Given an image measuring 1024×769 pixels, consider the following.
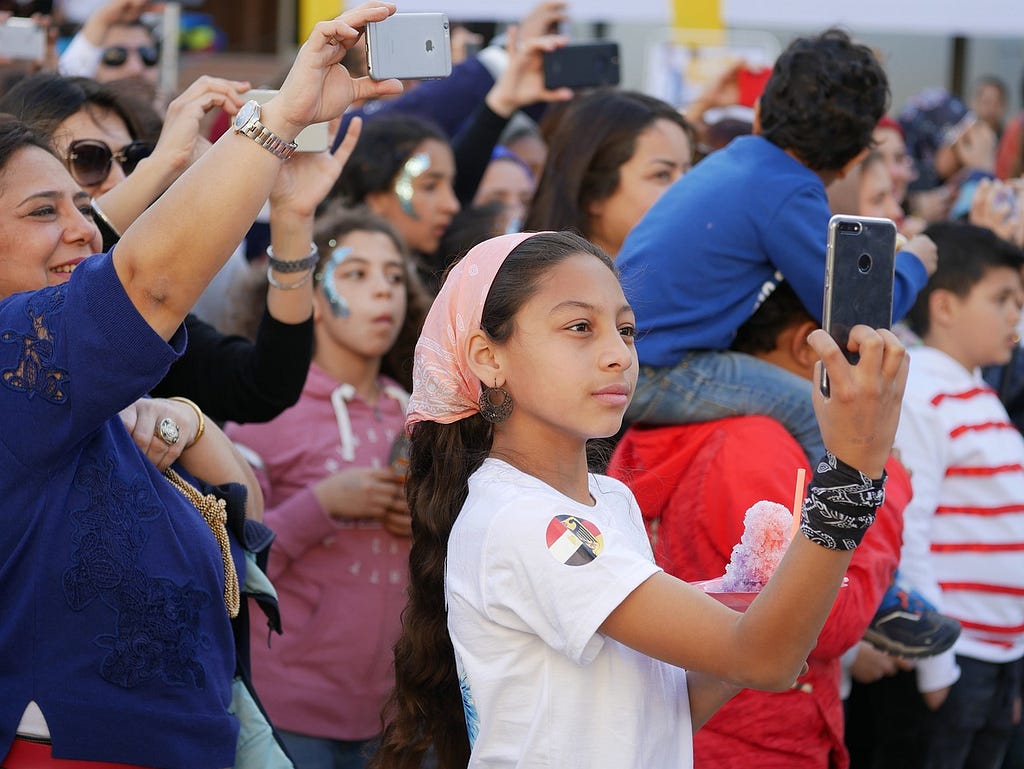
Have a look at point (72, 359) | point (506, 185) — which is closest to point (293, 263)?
point (72, 359)

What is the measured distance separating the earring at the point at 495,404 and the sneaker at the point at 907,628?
4.44 ft

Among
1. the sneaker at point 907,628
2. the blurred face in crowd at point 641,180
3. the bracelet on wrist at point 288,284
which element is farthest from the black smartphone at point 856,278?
the blurred face in crowd at point 641,180

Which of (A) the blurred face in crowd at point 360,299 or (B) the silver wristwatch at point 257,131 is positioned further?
(A) the blurred face in crowd at point 360,299

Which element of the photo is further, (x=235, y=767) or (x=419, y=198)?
(x=419, y=198)

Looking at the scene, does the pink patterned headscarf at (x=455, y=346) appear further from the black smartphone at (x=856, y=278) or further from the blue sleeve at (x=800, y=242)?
the blue sleeve at (x=800, y=242)

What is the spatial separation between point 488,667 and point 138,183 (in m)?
1.24

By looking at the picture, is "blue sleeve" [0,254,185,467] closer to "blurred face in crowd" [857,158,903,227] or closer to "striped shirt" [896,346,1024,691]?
Answer: "striped shirt" [896,346,1024,691]

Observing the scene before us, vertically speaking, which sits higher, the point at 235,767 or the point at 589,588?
the point at 589,588

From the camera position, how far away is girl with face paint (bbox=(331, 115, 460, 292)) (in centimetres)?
447

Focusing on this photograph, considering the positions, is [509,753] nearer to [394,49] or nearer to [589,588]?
[589,588]

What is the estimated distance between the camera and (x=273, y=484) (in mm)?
3561

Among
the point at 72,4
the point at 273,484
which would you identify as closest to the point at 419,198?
the point at 273,484

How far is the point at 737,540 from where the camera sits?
2.66 m

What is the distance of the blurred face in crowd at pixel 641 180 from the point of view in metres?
3.59
